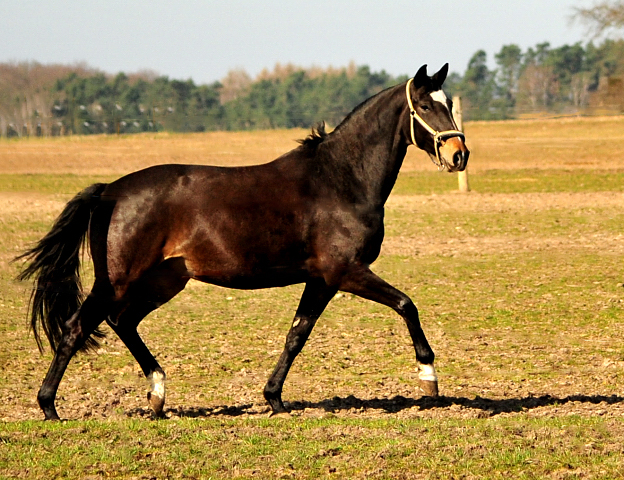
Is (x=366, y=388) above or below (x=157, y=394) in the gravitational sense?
below

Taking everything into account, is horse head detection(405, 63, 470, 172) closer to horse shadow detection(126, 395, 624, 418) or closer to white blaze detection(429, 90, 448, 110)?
white blaze detection(429, 90, 448, 110)

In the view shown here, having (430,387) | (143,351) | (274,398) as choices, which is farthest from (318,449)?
(143,351)

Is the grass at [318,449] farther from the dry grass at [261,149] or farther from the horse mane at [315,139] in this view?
the dry grass at [261,149]

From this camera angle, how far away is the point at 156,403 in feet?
21.1

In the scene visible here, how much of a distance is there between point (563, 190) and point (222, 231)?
17579 millimetres

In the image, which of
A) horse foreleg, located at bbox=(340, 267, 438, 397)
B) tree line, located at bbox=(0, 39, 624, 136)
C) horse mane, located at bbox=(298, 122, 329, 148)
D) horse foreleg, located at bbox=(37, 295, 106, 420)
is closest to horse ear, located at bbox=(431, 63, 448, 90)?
horse mane, located at bbox=(298, 122, 329, 148)

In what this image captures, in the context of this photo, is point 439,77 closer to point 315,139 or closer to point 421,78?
point 421,78

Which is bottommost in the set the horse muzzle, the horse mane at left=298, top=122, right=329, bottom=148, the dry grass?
the dry grass

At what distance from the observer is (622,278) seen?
1177 centimetres

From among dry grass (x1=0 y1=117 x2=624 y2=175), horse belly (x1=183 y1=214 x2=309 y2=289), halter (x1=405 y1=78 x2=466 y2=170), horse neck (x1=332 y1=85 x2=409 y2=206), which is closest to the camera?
horse belly (x1=183 y1=214 x2=309 y2=289)

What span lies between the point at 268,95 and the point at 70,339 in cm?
9280

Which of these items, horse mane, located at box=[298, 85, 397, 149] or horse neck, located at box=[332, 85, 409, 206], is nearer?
horse neck, located at box=[332, 85, 409, 206]

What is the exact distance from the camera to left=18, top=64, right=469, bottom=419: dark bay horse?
6.16 meters

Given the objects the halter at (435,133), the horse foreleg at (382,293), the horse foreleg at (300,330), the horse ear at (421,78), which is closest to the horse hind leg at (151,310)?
the horse foreleg at (300,330)
